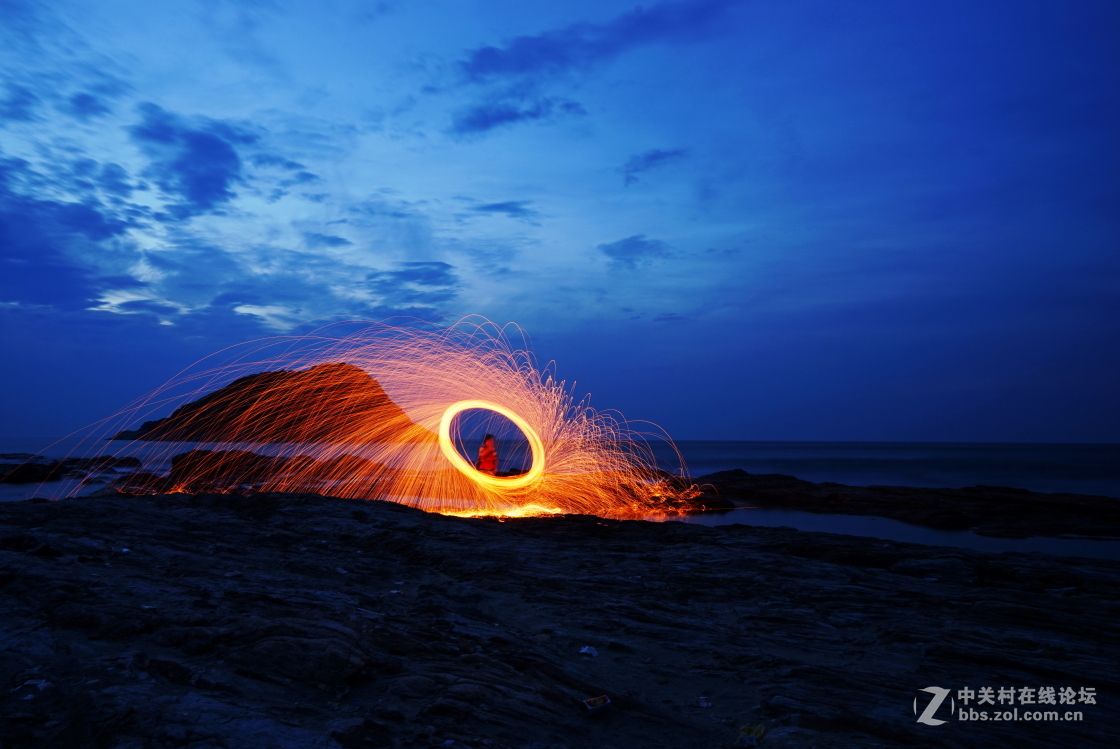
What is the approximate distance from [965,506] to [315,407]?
2054 centimetres

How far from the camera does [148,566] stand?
21.1 feet

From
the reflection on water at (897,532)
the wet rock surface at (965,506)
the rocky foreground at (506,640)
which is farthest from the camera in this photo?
the wet rock surface at (965,506)

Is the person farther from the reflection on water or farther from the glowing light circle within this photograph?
the reflection on water

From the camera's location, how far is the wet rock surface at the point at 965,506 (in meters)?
16.2

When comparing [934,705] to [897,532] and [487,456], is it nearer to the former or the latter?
[897,532]

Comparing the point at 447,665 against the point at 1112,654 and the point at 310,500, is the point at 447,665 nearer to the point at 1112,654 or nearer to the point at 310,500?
the point at 1112,654

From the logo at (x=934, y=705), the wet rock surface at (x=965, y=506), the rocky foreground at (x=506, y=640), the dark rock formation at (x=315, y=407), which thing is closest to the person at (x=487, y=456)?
the dark rock formation at (x=315, y=407)

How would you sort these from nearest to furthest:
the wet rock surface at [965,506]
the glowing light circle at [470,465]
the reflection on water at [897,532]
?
the reflection on water at [897,532], the glowing light circle at [470,465], the wet rock surface at [965,506]

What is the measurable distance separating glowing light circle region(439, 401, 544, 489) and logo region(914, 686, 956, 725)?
38.6 ft

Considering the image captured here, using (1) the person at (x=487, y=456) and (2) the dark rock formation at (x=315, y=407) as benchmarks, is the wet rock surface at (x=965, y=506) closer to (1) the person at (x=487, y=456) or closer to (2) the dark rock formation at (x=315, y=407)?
(1) the person at (x=487, y=456)

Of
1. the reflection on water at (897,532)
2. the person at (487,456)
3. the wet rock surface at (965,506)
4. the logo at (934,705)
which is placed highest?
the person at (487,456)

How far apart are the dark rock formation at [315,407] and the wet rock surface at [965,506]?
1393 centimetres

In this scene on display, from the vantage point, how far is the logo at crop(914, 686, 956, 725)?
170 inches

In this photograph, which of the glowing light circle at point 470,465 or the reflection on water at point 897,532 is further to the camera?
the glowing light circle at point 470,465
